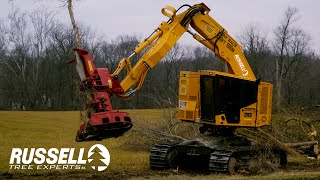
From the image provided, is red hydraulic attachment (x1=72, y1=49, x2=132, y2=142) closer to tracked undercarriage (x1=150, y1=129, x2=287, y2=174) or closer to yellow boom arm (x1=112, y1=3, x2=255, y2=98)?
yellow boom arm (x1=112, y1=3, x2=255, y2=98)

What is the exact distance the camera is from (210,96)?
13844mm

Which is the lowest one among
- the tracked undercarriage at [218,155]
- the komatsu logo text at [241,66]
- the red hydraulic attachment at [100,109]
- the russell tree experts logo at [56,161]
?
the russell tree experts logo at [56,161]

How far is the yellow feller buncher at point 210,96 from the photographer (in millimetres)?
13172

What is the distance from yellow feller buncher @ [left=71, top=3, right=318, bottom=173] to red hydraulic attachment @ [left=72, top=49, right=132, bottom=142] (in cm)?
23

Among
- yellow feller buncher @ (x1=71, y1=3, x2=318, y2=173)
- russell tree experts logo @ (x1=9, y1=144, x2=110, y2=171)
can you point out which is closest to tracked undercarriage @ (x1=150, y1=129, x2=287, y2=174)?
yellow feller buncher @ (x1=71, y1=3, x2=318, y2=173)

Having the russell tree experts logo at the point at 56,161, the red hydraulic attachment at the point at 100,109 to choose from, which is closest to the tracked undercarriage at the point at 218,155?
the russell tree experts logo at the point at 56,161

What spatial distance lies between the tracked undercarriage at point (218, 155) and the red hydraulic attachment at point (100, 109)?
9.15 feet

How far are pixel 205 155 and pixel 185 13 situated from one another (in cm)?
405

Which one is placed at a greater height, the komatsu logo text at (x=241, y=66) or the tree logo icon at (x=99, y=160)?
the komatsu logo text at (x=241, y=66)

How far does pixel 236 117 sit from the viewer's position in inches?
547

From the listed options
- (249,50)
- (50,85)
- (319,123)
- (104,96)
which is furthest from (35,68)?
(104,96)

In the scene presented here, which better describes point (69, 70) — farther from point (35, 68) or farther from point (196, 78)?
point (196, 78)

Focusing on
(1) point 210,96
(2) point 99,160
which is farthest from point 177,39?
(2) point 99,160

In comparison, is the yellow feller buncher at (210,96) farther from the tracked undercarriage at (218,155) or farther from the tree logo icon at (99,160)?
the tree logo icon at (99,160)
